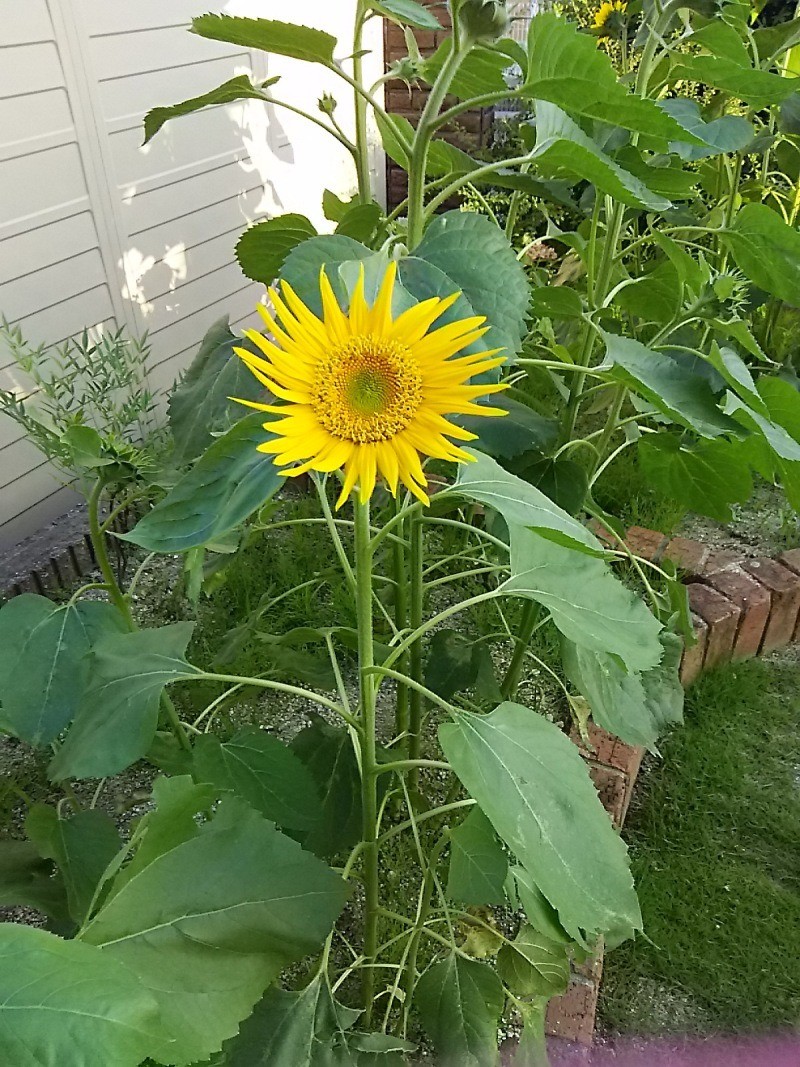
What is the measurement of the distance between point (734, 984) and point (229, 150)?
2.13 meters

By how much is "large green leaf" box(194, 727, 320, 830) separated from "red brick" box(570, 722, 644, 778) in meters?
0.63

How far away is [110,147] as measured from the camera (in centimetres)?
183

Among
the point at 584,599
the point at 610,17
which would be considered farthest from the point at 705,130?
the point at 584,599

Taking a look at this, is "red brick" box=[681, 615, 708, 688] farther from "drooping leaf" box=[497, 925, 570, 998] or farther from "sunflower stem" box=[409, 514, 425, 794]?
"drooping leaf" box=[497, 925, 570, 998]

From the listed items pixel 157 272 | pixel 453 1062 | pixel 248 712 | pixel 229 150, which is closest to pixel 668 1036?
pixel 453 1062

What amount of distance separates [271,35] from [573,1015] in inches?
41.8

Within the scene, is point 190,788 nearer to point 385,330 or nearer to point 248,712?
point 385,330

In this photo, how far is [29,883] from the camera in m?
0.76

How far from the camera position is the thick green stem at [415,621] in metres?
0.85

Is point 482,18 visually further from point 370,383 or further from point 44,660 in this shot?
point 44,660

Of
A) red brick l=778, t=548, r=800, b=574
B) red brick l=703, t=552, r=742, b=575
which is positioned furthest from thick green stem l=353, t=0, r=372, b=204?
red brick l=778, t=548, r=800, b=574

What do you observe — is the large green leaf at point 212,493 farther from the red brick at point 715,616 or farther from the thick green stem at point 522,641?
the red brick at point 715,616

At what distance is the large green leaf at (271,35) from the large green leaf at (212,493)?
33 cm

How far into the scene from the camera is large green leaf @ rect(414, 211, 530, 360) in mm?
560
